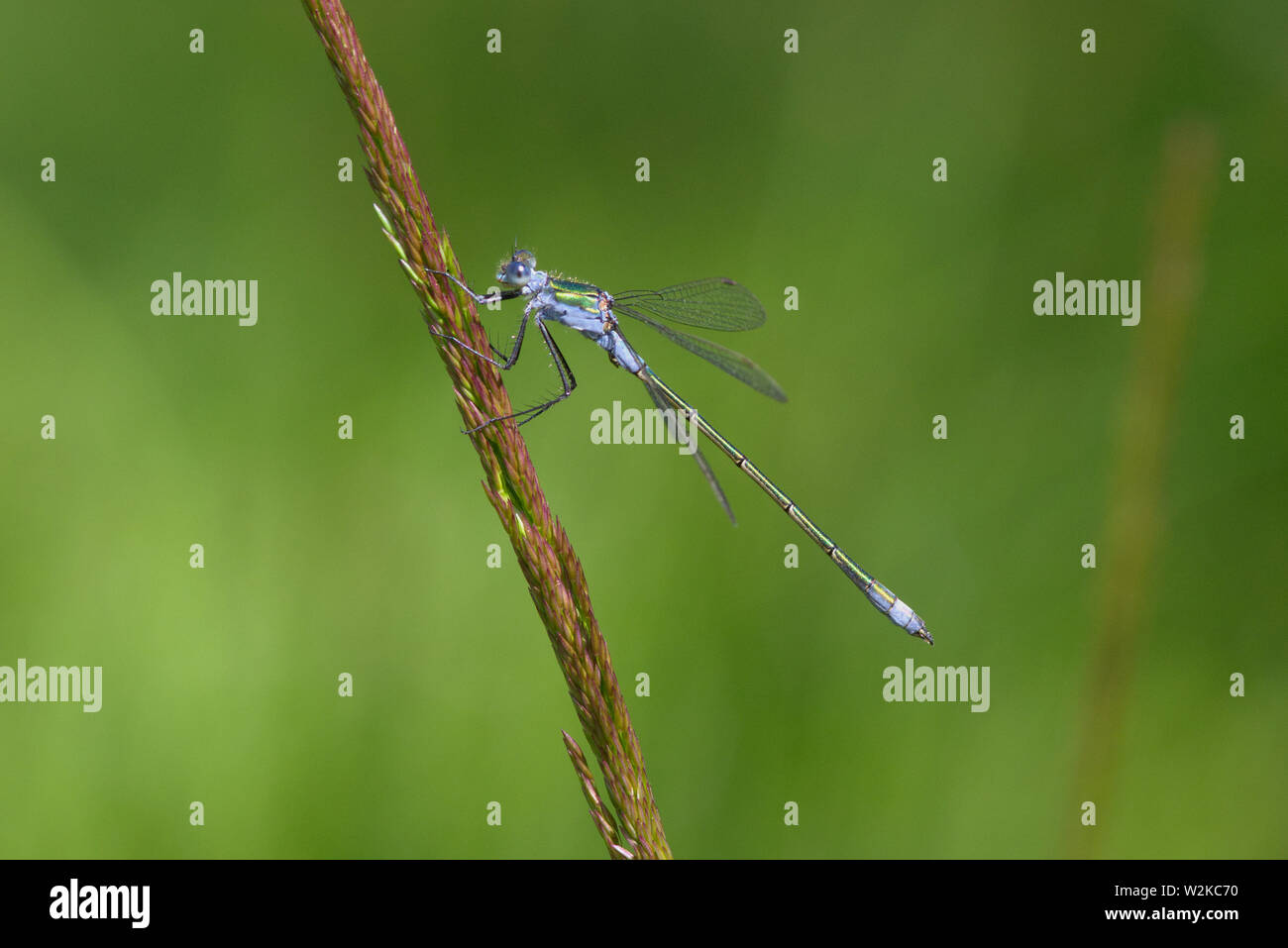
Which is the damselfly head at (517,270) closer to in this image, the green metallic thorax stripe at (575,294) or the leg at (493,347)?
the leg at (493,347)

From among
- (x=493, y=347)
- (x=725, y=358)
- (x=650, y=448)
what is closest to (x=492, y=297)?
(x=493, y=347)

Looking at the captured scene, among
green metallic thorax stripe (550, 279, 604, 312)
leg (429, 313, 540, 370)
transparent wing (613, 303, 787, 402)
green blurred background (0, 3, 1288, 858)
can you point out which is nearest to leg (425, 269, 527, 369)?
leg (429, 313, 540, 370)

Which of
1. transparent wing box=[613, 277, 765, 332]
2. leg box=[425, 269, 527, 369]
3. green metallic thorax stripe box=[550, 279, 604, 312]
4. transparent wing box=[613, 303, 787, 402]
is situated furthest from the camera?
transparent wing box=[613, 277, 765, 332]

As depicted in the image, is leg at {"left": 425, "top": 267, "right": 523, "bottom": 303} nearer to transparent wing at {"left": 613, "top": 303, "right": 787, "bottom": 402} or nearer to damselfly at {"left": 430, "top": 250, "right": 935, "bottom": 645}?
damselfly at {"left": 430, "top": 250, "right": 935, "bottom": 645}

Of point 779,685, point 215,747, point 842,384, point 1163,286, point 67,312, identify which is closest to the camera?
point 1163,286

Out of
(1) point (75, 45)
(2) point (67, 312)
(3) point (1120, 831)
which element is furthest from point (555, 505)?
(1) point (75, 45)
